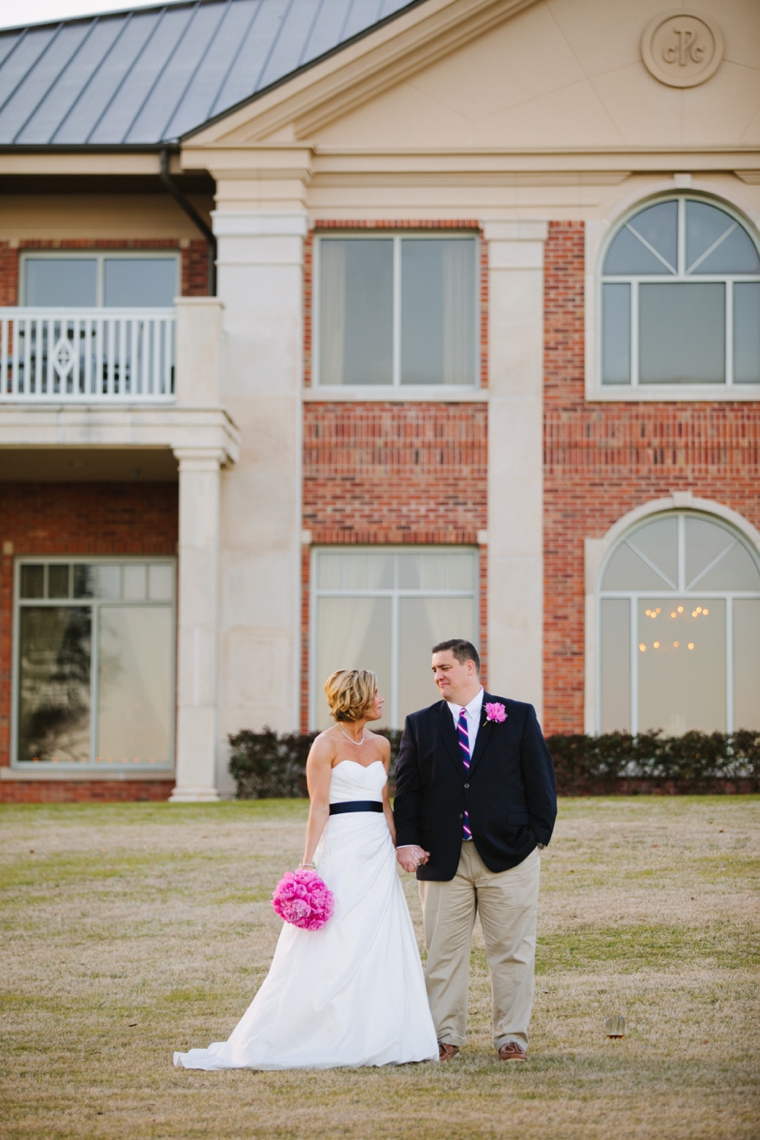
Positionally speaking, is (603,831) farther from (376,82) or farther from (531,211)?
(376,82)

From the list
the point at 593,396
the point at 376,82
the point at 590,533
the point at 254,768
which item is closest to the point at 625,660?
the point at 590,533

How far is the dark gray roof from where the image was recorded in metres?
17.5

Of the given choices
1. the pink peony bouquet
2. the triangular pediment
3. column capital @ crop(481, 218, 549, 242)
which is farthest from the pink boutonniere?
the triangular pediment

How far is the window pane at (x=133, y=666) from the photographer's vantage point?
17.3 metres

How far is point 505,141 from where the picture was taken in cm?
1647

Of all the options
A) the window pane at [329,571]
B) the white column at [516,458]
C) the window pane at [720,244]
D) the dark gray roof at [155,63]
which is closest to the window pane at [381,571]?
the window pane at [329,571]

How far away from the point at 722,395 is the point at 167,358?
634cm

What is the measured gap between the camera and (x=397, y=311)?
1675 cm

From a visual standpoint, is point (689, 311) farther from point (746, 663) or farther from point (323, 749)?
point (323, 749)

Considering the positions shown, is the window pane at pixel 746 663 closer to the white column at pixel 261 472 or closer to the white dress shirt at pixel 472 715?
the white column at pixel 261 472

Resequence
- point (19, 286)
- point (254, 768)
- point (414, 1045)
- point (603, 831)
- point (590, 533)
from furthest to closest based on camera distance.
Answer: point (19, 286), point (590, 533), point (254, 768), point (603, 831), point (414, 1045)

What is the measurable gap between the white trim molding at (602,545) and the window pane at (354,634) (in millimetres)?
2298

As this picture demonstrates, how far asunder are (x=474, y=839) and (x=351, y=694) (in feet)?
2.62

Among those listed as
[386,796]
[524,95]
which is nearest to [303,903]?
[386,796]
